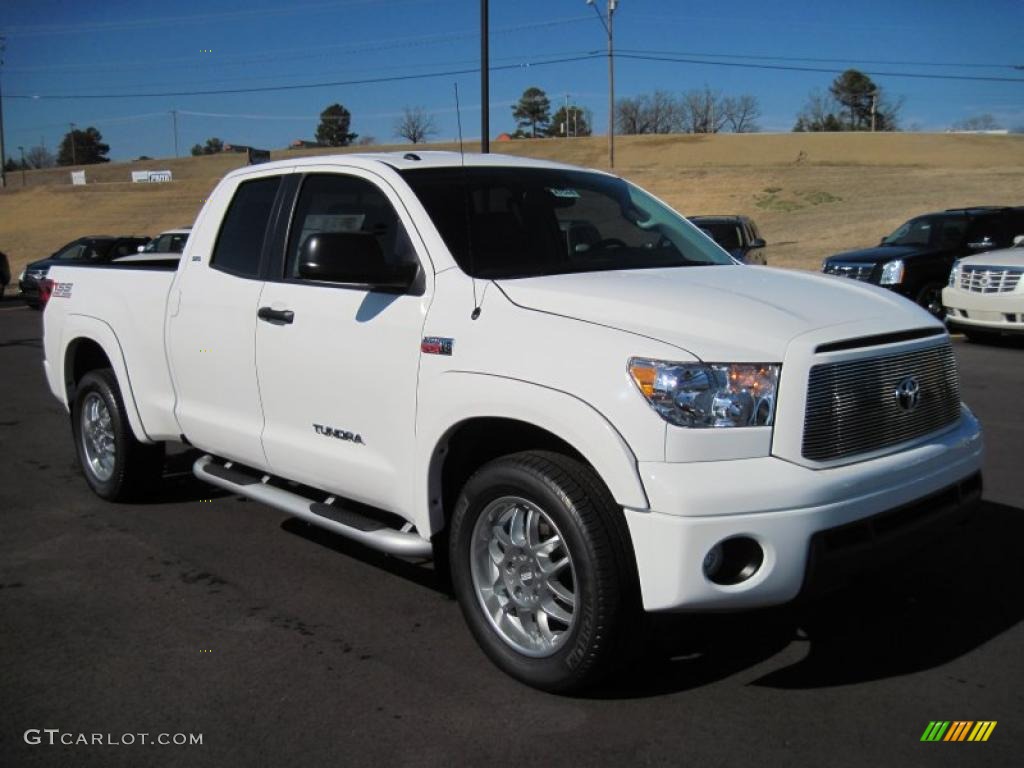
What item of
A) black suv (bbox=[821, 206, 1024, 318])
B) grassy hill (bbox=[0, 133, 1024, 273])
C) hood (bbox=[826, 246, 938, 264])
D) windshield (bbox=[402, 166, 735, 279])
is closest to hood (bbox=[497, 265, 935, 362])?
windshield (bbox=[402, 166, 735, 279])

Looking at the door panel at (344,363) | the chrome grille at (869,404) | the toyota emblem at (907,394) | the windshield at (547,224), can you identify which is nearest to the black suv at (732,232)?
the windshield at (547,224)

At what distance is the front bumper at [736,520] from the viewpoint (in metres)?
3.07

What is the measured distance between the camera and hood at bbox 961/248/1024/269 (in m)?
Answer: 12.2

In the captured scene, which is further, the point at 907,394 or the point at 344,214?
the point at 344,214

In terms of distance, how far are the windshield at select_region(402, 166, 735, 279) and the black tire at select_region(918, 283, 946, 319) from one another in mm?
10791

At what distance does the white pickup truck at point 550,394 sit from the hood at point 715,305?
0.05 ft

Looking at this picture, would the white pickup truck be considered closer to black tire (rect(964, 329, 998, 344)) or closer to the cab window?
the cab window

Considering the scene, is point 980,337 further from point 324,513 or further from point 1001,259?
point 324,513

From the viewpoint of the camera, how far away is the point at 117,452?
235 inches

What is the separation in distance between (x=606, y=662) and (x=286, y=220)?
2683 millimetres

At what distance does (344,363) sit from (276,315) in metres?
0.56

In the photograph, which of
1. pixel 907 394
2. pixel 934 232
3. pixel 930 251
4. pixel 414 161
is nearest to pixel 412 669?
pixel 907 394

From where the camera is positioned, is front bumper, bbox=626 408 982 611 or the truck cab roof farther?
the truck cab roof

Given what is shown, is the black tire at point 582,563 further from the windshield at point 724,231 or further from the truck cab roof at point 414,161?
the windshield at point 724,231
